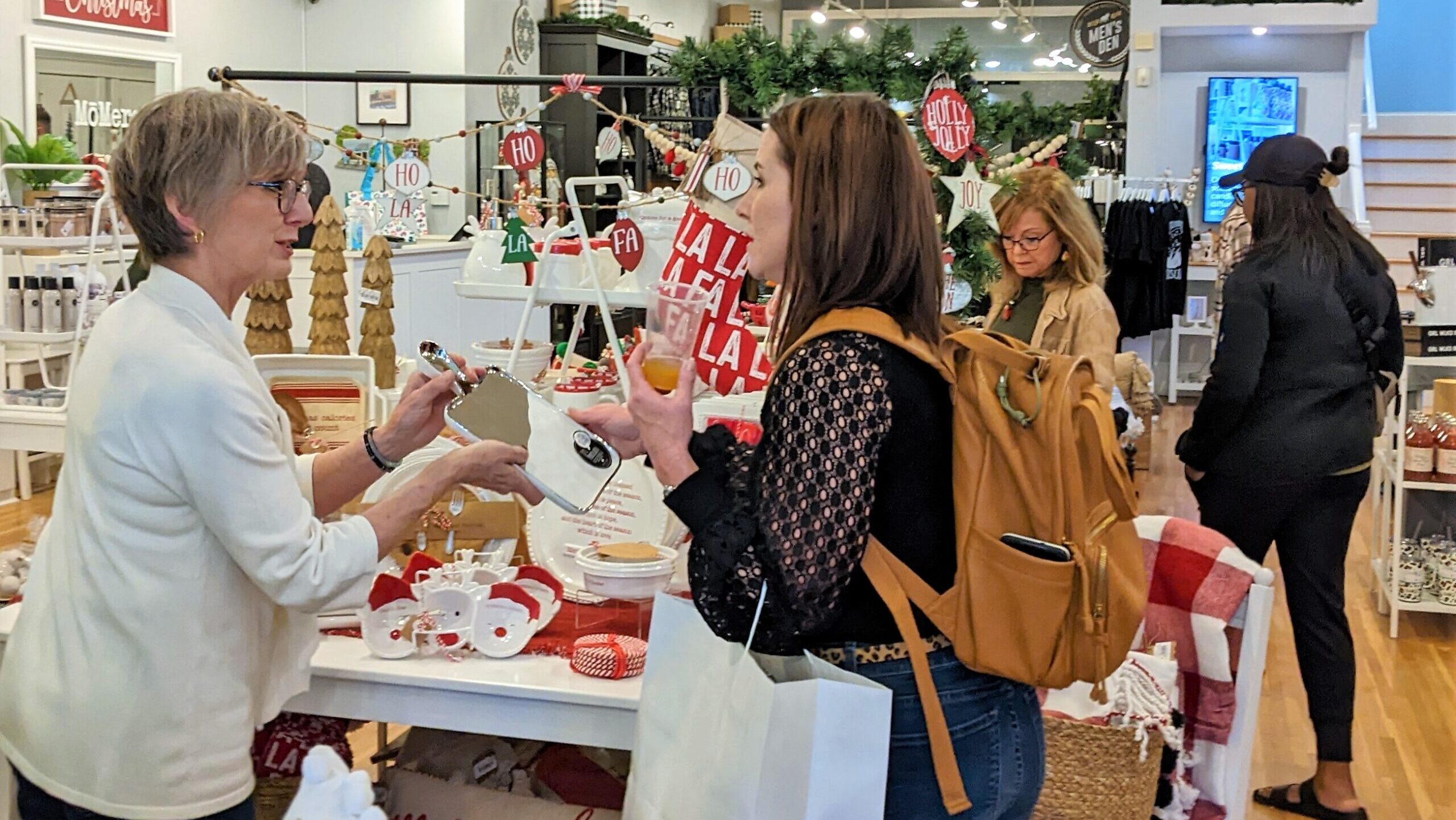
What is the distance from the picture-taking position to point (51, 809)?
5.54 ft

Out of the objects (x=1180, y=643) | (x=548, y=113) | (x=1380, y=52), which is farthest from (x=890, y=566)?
(x=1380, y=52)

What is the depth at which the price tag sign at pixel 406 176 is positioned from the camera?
4.02 metres

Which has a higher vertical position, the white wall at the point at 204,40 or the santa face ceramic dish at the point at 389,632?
the white wall at the point at 204,40

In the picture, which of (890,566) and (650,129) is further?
(650,129)

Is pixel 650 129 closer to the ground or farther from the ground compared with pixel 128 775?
farther from the ground

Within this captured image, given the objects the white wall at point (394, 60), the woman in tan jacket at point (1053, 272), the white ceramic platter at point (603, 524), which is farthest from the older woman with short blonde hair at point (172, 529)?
the white wall at point (394, 60)

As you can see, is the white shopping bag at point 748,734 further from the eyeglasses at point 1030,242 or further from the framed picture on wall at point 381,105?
the framed picture on wall at point 381,105

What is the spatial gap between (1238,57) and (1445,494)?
6.47m

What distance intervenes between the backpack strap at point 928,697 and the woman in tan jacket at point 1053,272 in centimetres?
244

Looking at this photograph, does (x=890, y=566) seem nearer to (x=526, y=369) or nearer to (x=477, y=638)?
(x=477, y=638)

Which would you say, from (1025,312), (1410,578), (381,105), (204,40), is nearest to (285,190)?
(1025,312)

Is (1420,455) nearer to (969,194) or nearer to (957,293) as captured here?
(957,293)

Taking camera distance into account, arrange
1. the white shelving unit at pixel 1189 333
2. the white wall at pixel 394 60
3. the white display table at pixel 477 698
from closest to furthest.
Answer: the white display table at pixel 477 698 < the white wall at pixel 394 60 < the white shelving unit at pixel 1189 333

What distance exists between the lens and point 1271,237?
3.26 meters
